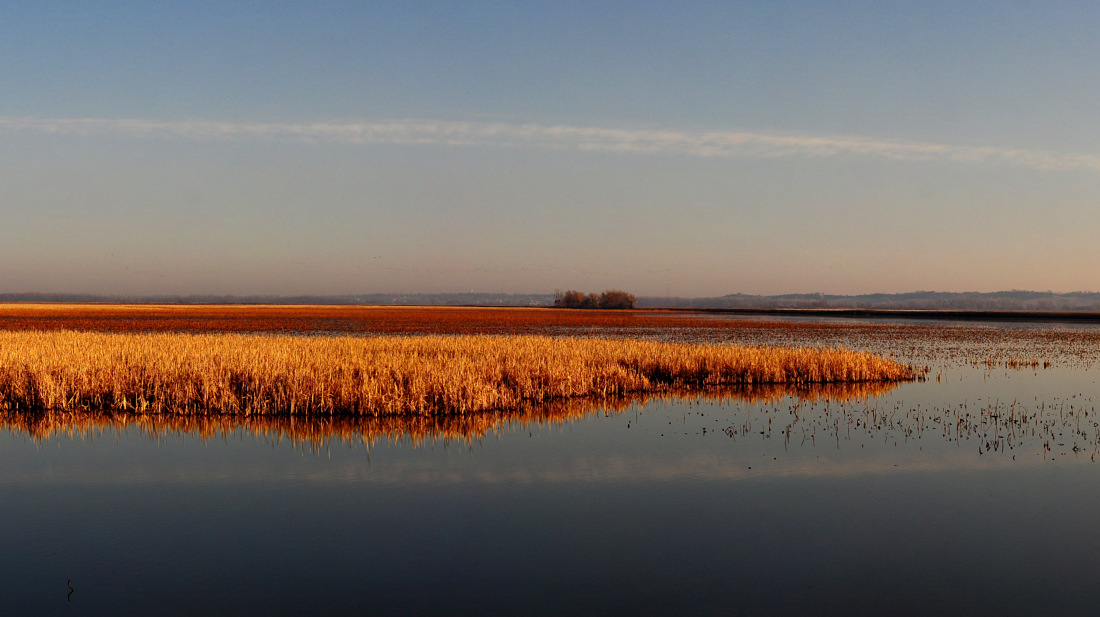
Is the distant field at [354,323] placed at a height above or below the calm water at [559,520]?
above

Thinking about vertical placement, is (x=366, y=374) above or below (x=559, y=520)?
above

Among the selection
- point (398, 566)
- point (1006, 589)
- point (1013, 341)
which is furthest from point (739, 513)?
point (1013, 341)

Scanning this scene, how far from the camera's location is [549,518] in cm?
1070

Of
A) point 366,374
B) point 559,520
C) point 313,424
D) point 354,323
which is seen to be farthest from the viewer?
point 354,323

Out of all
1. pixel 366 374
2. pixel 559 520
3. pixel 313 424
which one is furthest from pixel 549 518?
pixel 366 374

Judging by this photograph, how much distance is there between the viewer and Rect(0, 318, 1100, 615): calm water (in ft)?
26.4

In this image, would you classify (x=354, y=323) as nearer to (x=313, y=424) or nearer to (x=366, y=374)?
(x=366, y=374)

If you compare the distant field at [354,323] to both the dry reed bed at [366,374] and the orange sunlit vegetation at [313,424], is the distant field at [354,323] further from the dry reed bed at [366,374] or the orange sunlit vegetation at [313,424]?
the orange sunlit vegetation at [313,424]

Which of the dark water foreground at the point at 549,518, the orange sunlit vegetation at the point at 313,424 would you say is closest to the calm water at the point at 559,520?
the dark water foreground at the point at 549,518

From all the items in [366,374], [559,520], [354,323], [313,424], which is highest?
[366,374]

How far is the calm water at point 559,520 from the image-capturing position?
8047 mm

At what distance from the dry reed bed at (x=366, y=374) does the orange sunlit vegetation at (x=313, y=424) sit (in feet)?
1.91

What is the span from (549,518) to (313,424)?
907 centimetres

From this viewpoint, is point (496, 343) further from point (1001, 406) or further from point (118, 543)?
point (118, 543)
